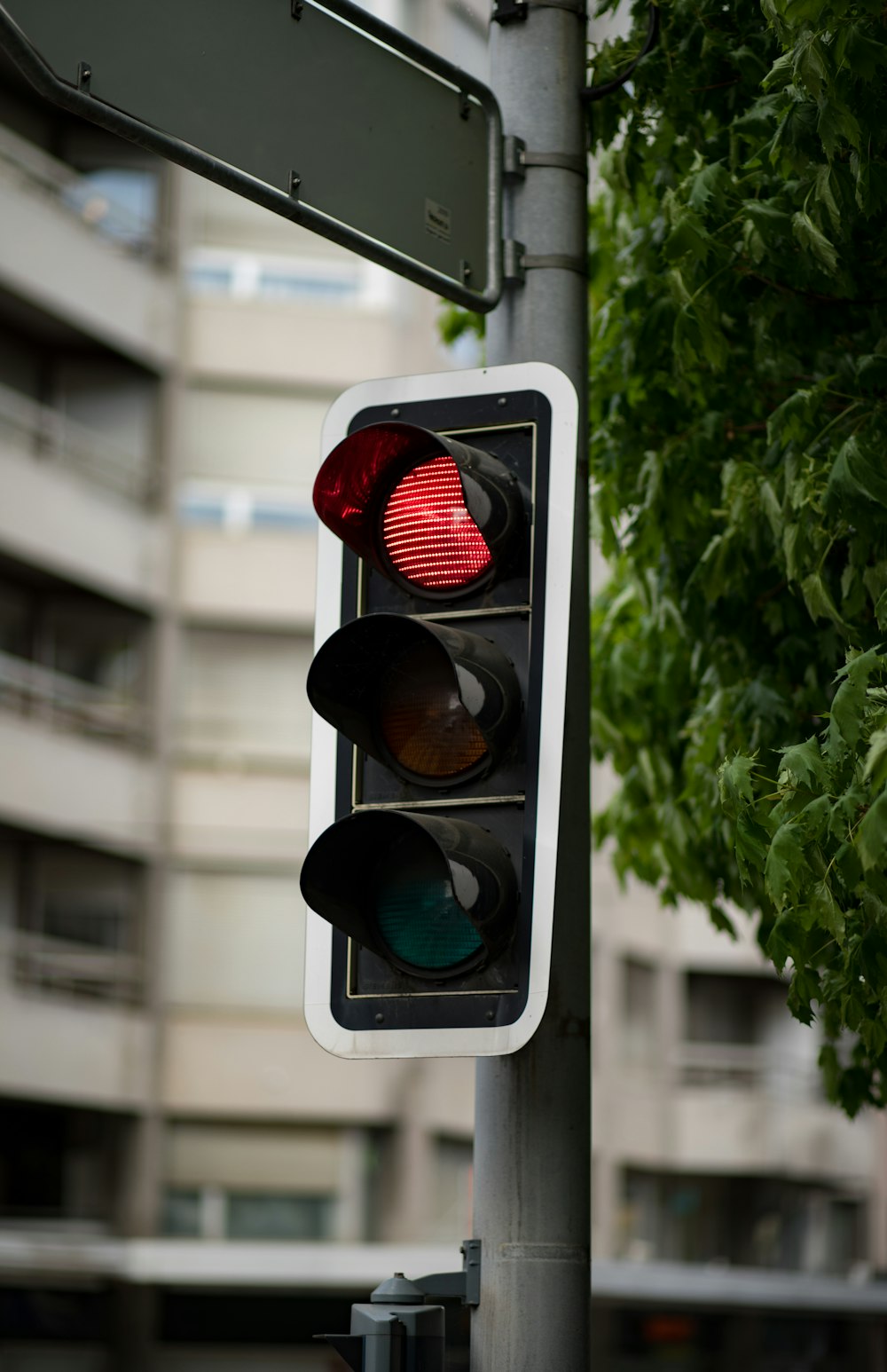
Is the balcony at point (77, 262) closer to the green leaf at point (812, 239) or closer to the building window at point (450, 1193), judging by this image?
the building window at point (450, 1193)

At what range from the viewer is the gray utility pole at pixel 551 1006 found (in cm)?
353

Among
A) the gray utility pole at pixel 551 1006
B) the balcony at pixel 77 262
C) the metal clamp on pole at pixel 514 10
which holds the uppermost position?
the balcony at pixel 77 262

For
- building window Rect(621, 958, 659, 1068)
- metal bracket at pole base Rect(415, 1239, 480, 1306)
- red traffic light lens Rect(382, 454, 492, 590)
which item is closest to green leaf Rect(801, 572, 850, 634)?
red traffic light lens Rect(382, 454, 492, 590)

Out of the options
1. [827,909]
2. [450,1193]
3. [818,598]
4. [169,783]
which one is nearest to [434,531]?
[827,909]

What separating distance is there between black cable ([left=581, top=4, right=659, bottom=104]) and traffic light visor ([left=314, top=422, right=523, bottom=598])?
1100 millimetres

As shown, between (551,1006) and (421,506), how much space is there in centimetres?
91

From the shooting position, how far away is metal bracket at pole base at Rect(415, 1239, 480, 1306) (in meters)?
3.55

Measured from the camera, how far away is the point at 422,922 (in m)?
3.37

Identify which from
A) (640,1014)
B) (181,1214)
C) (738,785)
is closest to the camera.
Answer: (738,785)

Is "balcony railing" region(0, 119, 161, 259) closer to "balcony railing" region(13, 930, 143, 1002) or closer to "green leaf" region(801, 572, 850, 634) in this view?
"balcony railing" region(13, 930, 143, 1002)

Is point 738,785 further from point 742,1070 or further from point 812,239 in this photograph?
point 742,1070

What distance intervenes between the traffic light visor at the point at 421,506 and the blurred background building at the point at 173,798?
21685 mm

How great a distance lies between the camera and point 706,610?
5.99 metres

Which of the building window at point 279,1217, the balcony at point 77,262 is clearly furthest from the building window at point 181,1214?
the balcony at point 77,262
